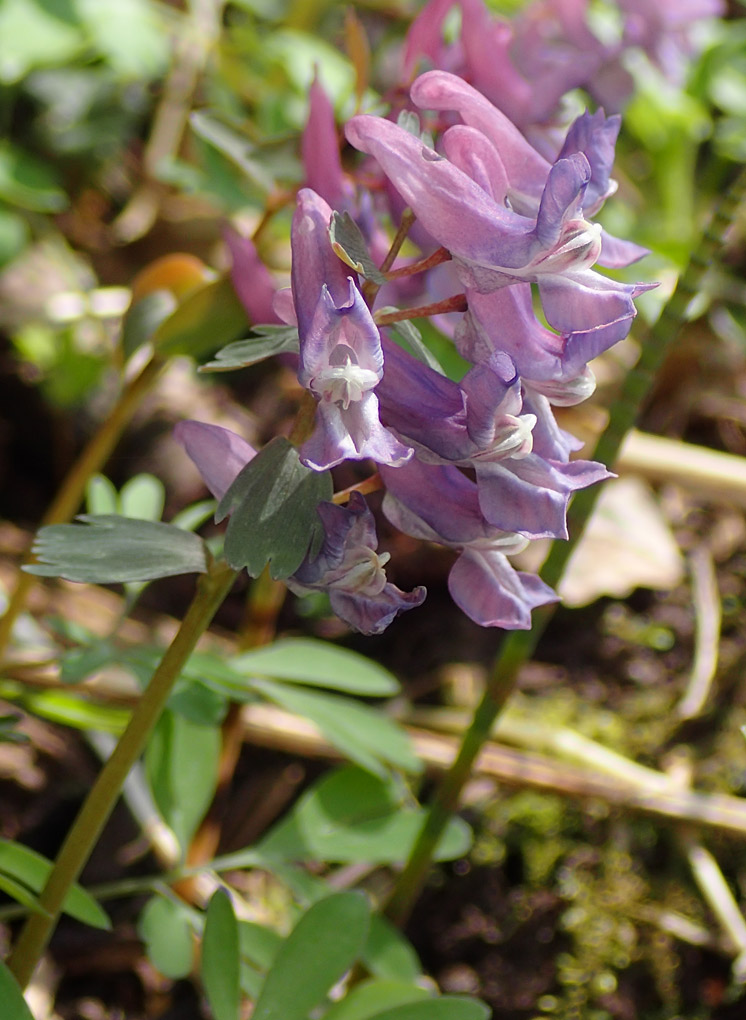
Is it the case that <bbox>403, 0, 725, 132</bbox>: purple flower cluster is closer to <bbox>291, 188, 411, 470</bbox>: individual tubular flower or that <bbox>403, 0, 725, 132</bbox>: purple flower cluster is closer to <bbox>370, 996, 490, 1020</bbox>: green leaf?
<bbox>291, 188, 411, 470</bbox>: individual tubular flower

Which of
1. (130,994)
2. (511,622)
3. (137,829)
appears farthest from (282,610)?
(511,622)

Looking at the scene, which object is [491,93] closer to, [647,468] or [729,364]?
[647,468]

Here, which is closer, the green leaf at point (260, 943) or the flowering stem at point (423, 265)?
the flowering stem at point (423, 265)

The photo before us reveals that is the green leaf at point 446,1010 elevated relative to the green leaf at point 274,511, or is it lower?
lower

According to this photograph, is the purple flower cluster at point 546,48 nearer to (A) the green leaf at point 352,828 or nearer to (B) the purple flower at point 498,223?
(B) the purple flower at point 498,223

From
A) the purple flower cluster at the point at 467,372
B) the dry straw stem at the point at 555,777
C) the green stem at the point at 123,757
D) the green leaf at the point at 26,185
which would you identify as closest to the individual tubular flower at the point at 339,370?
the purple flower cluster at the point at 467,372

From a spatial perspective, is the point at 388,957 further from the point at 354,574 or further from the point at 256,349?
the point at 256,349

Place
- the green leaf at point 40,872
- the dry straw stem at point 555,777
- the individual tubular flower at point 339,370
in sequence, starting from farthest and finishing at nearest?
the dry straw stem at point 555,777 → the green leaf at point 40,872 → the individual tubular flower at point 339,370
